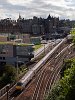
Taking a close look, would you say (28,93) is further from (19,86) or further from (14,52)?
(14,52)

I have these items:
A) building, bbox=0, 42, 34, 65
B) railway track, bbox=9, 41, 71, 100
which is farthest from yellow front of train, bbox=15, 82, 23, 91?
building, bbox=0, 42, 34, 65

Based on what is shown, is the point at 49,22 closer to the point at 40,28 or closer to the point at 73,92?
the point at 40,28

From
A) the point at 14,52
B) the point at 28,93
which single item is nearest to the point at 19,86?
the point at 28,93

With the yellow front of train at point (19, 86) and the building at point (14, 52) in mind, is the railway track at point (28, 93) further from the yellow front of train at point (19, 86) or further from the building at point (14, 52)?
the building at point (14, 52)

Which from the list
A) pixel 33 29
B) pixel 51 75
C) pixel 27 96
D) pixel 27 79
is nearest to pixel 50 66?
pixel 51 75

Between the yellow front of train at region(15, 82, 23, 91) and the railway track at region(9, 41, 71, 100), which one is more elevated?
the yellow front of train at region(15, 82, 23, 91)

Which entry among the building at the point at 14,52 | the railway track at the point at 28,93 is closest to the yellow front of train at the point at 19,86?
the railway track at the point at 28,93

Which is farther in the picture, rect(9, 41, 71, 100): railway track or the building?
the building

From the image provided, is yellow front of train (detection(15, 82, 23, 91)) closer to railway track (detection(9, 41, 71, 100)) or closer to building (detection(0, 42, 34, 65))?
railway track (detection(9, 41, 71, 100))

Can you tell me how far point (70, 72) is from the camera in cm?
1063

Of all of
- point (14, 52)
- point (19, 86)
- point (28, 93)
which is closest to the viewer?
point (28, 93)

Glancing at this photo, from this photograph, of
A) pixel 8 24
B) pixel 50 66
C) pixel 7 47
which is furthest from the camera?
pixel 8 24

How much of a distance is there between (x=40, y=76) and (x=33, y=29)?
9881cm

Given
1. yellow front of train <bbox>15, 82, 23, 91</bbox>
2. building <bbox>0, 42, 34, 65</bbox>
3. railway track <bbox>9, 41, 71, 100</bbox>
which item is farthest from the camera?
building <bbox>0, 42, 34, 65</bbox>
